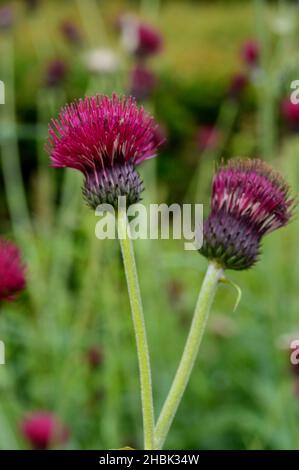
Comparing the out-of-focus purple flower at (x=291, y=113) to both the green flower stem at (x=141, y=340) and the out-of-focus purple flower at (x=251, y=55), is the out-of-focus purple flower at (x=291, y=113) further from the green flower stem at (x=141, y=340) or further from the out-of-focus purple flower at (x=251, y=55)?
the green flower stem at (x=141, y=340)

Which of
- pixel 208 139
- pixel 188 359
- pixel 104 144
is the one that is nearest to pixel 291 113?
pixel 208 139

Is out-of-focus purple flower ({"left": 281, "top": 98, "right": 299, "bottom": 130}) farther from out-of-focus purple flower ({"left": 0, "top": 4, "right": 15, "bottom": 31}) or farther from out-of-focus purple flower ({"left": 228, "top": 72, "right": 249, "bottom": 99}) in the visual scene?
out-of-focus purple flower ({"left": 0, "top": 4, "right": 15, "bottom": 31})

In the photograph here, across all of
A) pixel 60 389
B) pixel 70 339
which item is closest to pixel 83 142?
pixel 60 389

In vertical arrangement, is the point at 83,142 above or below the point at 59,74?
above

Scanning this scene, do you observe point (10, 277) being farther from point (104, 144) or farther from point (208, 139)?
point (208, 139)

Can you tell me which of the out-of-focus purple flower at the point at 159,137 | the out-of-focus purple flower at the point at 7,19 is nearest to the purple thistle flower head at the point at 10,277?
the out-of-focus purple flower at the point at 159,137

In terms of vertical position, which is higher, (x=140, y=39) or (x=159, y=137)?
(x=140, y=39)
